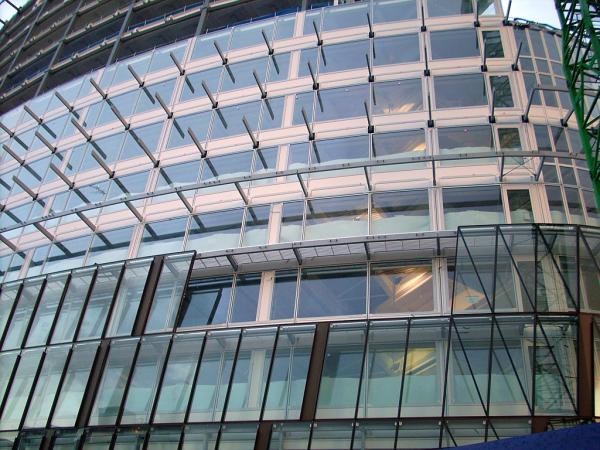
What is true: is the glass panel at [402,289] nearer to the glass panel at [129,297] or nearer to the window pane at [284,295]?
the window pane at [284,295]

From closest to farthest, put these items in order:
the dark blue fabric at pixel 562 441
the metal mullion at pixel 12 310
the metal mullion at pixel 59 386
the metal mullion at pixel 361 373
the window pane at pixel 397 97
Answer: the dark blue fabric at pixel 562 441
the metal mullion at pixel 361 373
the metal mullion at pixel 59 386
the metal mullion at pixel 12 310
the window pane at pixel 397 97

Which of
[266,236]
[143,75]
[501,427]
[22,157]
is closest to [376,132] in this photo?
[266,236]

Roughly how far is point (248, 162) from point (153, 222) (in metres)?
4.35

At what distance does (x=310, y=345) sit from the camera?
687 inches

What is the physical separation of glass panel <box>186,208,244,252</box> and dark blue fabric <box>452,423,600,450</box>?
12.3m

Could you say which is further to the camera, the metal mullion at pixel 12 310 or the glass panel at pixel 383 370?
the metal mullion at pixel 12 310

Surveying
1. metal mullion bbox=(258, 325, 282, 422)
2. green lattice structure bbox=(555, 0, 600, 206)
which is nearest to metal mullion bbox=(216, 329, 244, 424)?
metal mullion bbox=(258, 325, 282, 422)

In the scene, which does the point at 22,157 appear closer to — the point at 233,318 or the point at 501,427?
the point at 233,318

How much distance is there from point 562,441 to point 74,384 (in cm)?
1490

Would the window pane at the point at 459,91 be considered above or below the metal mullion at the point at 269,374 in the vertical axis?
above

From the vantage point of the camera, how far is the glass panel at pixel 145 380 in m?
17.8

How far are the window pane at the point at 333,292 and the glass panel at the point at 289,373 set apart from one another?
109cm

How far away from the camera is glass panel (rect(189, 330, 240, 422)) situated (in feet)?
56.9

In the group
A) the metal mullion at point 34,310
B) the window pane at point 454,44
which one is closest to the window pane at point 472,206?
the window pane at point 454,44
